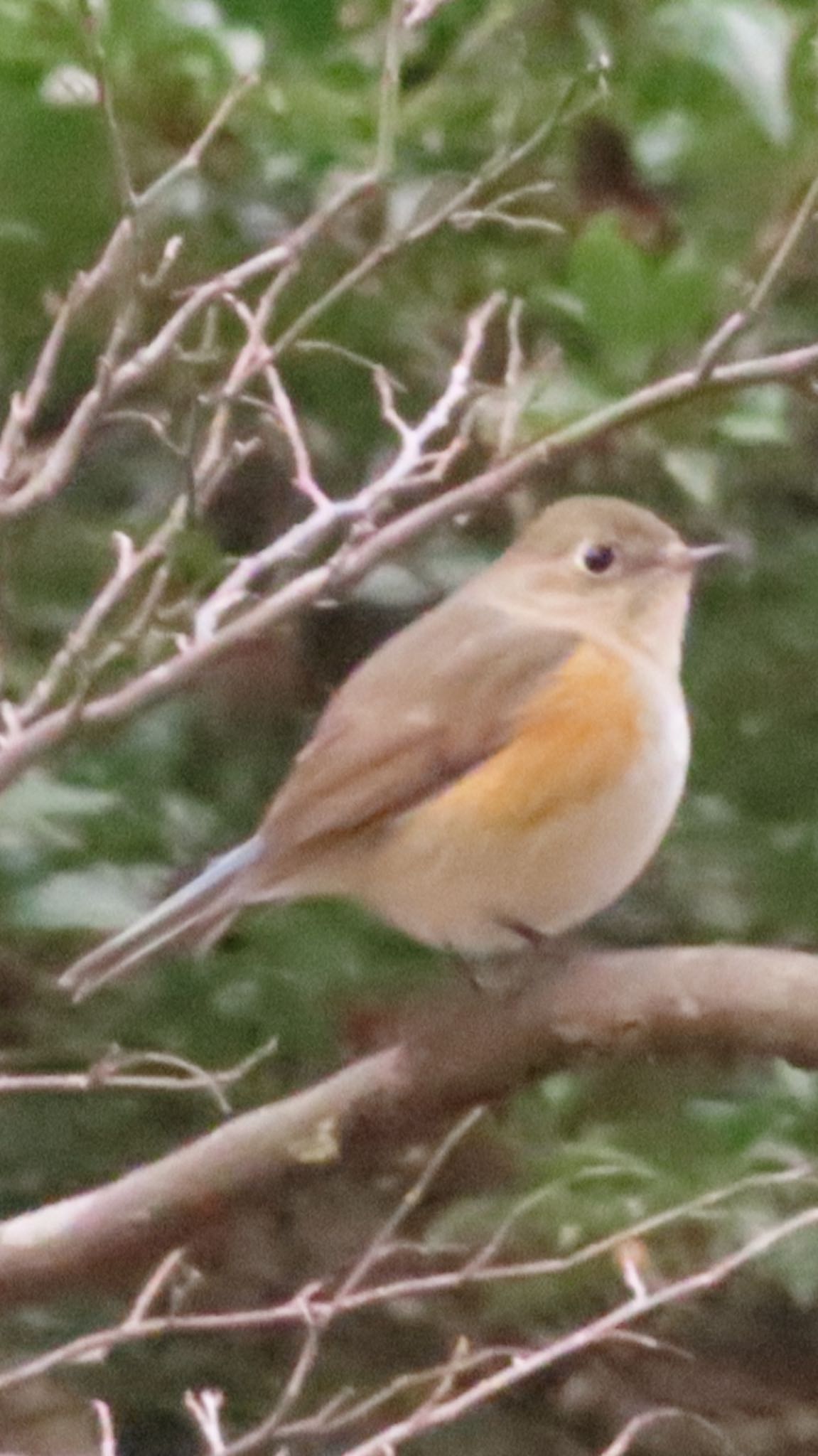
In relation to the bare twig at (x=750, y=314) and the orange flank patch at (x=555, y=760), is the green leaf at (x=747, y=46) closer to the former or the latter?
the bare twig at (x=750, y=314)

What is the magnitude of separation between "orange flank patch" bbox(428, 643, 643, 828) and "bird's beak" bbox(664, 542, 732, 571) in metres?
0.09

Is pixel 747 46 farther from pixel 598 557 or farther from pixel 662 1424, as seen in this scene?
pixel 662 1424

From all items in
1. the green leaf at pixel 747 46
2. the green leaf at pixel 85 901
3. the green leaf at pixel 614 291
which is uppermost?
the green leaf at pixel 747 46

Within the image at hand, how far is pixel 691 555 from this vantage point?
4.99ft

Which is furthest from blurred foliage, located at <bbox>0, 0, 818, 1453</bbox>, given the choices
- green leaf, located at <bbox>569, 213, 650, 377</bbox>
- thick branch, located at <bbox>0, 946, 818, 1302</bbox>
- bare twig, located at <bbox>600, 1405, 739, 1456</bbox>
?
thick branch, located at <bbox>0, 946, 818, 1302</bbox>

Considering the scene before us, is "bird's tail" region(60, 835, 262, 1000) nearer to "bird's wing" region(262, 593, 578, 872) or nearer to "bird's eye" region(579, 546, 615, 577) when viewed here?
"bird's wing" region(262, 593, 578, 872)

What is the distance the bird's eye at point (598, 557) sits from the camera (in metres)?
1.58

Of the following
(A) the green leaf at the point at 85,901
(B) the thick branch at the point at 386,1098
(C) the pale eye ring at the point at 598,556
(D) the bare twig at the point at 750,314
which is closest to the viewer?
(D) the bare twig at the point at 750,314

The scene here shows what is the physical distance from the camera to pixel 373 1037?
4.95 feet

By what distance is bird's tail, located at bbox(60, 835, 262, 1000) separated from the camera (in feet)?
4.19

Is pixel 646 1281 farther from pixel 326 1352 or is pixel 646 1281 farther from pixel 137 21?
pixel 137 21

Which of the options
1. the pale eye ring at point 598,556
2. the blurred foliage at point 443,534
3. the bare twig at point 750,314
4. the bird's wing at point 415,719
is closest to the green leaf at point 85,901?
the blurred foliage at point 443,534

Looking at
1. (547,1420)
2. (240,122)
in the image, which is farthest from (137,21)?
(547,1420)

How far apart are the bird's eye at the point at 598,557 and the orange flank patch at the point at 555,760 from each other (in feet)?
0.34
